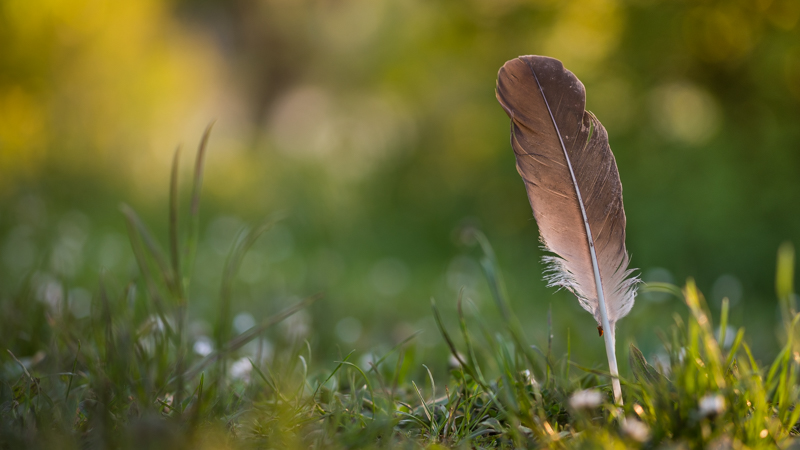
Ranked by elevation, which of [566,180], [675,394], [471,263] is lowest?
[471,263]

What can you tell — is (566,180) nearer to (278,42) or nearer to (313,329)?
(313,329)

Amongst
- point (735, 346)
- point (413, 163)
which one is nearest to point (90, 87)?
point (413, 163)

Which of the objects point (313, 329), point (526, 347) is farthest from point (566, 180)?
point (313, 329)

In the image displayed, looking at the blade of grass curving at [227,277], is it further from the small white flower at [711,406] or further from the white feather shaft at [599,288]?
the small white flower at [711,406]

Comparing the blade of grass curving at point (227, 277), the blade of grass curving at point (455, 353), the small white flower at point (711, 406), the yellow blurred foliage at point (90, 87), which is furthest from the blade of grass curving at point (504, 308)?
the yellow blurred foliage at point (90, 87)

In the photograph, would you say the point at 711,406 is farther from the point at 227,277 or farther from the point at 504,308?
the point at 227,277

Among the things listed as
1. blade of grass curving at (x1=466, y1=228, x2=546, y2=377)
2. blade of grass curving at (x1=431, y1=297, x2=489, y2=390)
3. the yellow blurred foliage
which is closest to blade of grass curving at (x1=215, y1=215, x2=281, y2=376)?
blade of grass curving at (x1=431, y1=297, x2=489, y2=390)
